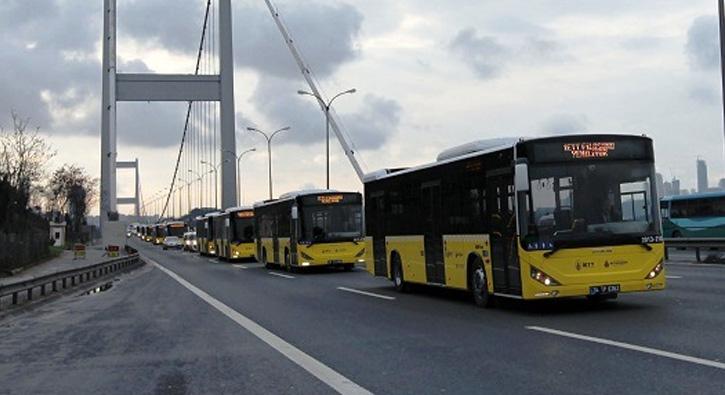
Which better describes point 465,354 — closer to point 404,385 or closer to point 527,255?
point 404,385

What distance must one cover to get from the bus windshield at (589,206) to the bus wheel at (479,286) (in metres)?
1.86

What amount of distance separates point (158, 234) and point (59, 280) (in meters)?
89.7

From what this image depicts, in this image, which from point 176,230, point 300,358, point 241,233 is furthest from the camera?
point 176,230

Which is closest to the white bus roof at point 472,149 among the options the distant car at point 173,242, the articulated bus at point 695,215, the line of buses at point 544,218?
the line of buses at point 544,218

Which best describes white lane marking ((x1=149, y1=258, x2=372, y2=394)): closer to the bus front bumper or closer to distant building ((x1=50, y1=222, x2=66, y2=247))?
the bus front bumper

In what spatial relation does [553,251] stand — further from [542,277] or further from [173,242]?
[173,242]

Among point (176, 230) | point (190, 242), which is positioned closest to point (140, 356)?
point (190, 242)

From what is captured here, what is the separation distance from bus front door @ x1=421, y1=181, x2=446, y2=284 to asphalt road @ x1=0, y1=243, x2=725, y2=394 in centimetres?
59

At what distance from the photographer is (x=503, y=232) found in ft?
42.9

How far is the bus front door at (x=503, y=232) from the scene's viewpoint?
12734 mm

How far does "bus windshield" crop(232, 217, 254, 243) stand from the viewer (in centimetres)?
4541

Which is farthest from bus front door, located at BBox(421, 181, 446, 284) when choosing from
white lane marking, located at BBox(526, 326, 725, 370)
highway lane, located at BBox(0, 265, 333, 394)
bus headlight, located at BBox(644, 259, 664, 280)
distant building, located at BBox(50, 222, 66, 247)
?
distant building, located at BBox(50, 222, 66, 247)

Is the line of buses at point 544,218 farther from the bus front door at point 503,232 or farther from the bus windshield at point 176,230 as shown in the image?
the bus windshield at point 176,230

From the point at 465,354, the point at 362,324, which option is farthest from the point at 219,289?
the point at 465,354
